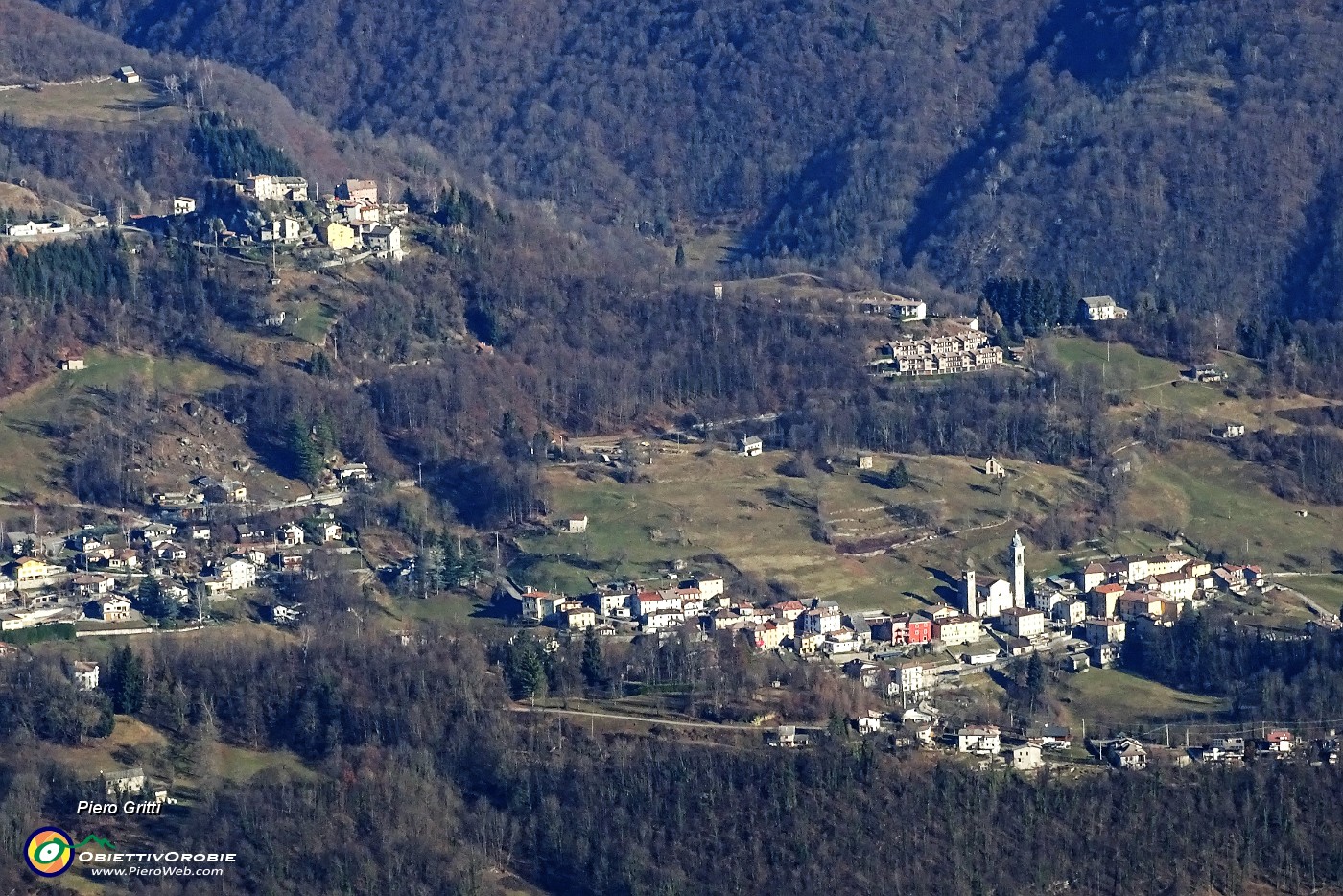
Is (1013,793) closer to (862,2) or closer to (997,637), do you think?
(997,637)

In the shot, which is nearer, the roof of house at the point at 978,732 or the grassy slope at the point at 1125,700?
the roof of house at the point at 978,732

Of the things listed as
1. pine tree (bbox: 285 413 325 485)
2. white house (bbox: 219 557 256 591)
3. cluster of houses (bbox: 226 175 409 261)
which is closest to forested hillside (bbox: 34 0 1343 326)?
cluster of houses (bbox: 226 175 409 261)

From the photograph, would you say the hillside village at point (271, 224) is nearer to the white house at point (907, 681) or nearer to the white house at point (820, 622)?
the white house at point (820, 622)

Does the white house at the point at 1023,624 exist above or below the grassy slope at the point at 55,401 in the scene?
below

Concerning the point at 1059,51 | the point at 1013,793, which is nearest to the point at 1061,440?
the point at 1013,793

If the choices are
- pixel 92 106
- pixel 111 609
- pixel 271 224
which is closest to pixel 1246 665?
pixel 111 609

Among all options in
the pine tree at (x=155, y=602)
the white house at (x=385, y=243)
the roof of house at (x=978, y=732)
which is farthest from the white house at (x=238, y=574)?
the white house at (x=385, y=243)
